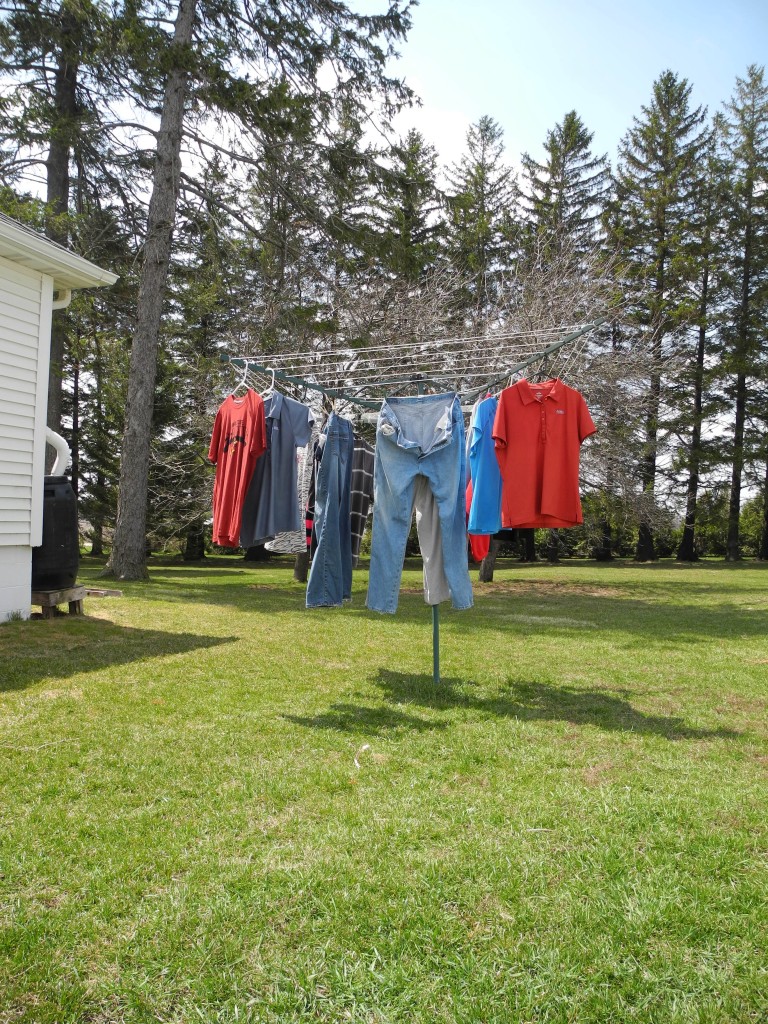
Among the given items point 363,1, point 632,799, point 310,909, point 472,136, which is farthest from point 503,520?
point 472,136

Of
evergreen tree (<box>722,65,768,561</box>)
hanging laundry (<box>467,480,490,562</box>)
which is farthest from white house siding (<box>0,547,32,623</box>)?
evergreen tree (<box>722,65,768,561</box>)

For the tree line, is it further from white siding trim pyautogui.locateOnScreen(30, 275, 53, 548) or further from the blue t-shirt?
the blue t-shirt

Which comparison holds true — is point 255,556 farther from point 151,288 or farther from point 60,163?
point 60,163

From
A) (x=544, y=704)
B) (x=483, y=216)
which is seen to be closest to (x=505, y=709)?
(x=544, y=704)

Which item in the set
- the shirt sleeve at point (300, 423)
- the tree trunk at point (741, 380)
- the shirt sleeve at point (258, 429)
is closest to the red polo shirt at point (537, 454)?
the shirt sleeve at point (300, 423)

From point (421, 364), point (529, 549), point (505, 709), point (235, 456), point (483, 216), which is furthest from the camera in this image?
point (529, 549)

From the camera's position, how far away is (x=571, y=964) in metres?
1.79

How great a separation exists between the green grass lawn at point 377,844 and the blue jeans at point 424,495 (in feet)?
2.54

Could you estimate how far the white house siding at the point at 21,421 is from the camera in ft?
21.1

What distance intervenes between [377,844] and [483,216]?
847 inches

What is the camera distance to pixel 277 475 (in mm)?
4844

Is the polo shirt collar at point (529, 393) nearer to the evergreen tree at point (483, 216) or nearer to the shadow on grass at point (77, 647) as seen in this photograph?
the shadow on grass at point (77, 647)

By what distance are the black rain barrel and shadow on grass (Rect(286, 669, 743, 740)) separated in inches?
156

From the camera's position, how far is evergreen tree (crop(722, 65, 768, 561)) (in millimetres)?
23844
